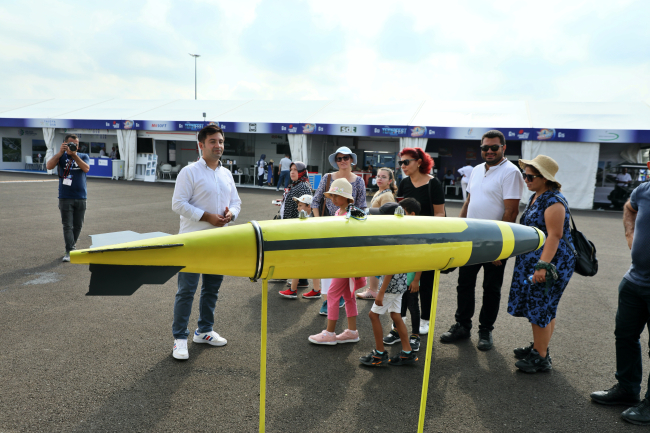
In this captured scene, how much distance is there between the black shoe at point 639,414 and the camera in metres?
2.61

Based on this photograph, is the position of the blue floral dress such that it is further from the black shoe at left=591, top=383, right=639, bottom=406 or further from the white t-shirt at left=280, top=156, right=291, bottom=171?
the white t-shirt at left=280, top=156, right=291, bottom=171

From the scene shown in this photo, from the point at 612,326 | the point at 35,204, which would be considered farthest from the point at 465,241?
the point at 35,204

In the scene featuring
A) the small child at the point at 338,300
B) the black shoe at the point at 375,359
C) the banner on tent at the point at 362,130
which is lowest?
the black shoe at the point at 375,359

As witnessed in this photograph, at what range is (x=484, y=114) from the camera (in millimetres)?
18359

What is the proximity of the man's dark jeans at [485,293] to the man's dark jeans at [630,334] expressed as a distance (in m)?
0.99

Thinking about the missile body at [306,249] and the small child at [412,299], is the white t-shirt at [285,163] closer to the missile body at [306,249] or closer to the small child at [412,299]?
the small child at [412,299]

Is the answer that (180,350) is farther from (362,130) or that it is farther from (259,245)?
(362,130)

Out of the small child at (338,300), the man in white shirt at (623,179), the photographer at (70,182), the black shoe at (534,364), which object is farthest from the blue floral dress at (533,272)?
the man in white shirt at (623,179)

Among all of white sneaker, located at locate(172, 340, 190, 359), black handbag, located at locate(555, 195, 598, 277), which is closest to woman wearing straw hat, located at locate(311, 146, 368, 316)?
white sneaker, located at locate(172, 340, 190, 359)

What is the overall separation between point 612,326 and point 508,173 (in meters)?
2.11

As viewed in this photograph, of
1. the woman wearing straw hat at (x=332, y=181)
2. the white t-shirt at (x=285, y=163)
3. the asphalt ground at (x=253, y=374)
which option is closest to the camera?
the asphalt ground at (x=253, y=374)

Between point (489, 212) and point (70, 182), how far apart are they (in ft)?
18.1

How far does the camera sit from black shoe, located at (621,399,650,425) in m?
2.61

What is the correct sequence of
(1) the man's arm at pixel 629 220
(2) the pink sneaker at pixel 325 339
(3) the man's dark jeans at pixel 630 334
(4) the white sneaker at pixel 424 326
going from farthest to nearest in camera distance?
(4) the white sneaker at pixel 424 326, (2) the pink sneaker at pixel 325 339, (1) the man's arm at pixel 629 220, (3) the man's dark jeans at pixel 630 334
